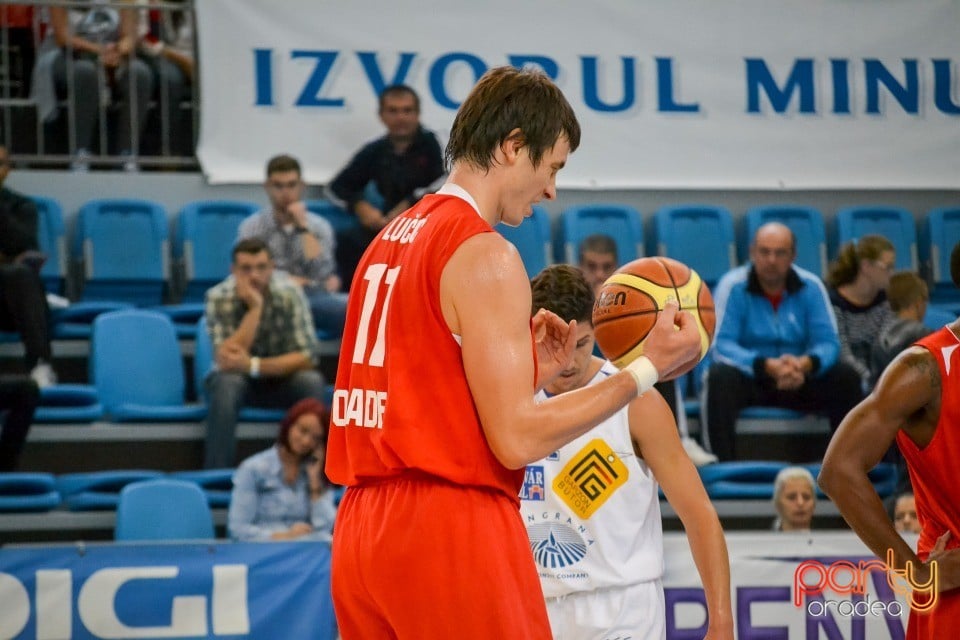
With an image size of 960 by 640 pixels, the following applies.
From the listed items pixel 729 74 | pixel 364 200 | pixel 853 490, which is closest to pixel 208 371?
pixel 364 200

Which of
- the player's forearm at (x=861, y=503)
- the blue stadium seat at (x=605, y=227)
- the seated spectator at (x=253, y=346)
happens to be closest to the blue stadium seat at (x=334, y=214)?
the seated spectator at (x=253, y=346)

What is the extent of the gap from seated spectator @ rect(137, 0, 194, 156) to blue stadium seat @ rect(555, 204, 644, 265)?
3040mm

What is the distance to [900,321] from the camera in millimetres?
8227

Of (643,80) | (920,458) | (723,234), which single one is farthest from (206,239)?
(920,458)

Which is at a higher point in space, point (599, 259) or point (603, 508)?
point (599, 259)

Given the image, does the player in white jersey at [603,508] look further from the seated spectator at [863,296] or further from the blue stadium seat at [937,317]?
the blue stadium seat at [937,317]

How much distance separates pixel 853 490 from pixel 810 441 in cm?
512

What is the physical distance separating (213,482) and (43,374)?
4.51ft

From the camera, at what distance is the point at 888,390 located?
3623mm

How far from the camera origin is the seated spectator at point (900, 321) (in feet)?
26.7

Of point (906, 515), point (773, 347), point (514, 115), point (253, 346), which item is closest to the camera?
point (514, 115)

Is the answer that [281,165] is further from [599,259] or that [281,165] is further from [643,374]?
[643,374]

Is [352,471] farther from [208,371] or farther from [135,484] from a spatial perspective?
[208,371]

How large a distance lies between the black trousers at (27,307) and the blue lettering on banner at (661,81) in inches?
88.3
